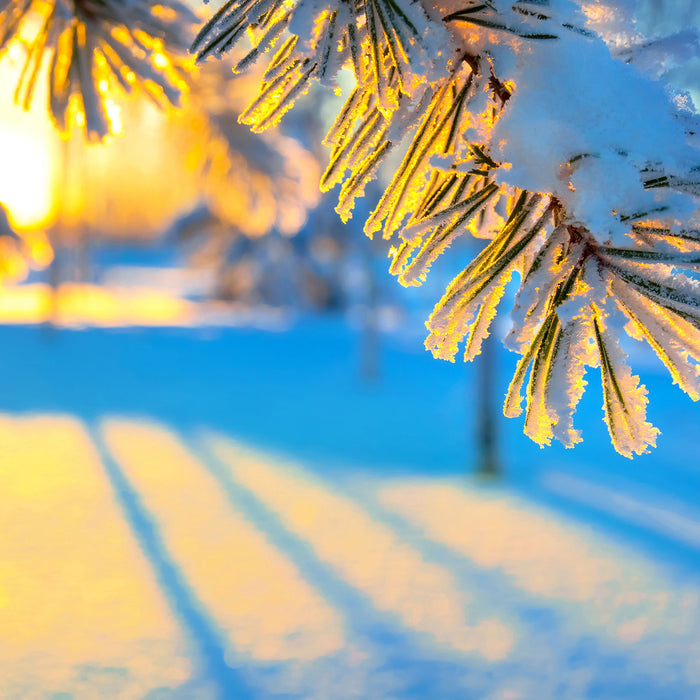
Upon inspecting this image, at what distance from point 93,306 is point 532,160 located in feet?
75.1

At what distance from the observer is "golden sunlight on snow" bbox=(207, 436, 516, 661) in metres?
3.84

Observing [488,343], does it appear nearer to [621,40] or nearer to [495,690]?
[495,690]

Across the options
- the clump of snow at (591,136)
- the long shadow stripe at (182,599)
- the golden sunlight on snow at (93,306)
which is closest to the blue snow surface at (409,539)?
the long shadow stripe at (182,599)

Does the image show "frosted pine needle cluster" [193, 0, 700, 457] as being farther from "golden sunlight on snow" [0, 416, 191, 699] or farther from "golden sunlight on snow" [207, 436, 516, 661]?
"golden sunlight on snow" [207, 436, 516, 661]

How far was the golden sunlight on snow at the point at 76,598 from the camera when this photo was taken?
3.24 meters

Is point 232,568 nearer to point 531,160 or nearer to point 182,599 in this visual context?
point 182,599

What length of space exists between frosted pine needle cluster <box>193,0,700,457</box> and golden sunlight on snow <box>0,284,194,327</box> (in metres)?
15.2

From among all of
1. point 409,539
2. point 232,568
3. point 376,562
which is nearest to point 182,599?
point 232,568

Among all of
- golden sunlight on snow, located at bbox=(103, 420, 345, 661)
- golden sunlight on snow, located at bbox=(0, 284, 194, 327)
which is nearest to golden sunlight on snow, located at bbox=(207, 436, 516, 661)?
golden sunlight on snow, located at bbox=(103, 420, 345, 661)

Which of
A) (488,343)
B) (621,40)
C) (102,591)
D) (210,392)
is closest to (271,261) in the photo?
(210,392)

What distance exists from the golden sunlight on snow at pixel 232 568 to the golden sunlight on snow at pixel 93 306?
9824 mm

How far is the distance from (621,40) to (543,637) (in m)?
3.07

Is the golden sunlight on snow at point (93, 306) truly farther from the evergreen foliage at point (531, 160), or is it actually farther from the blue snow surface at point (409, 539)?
the evergreen foliage at point (531, 160)

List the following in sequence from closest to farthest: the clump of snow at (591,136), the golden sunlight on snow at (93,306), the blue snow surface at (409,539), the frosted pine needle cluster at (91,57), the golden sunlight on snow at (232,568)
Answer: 1. the clump of snow at (591,136)
2. the frosted pine needle cluster at (91,57)
3. the blue snow surface at (409,539)
4. the golden sunlight on snow at (232,568)
5. the golden sunlight on snow at (93,306)
